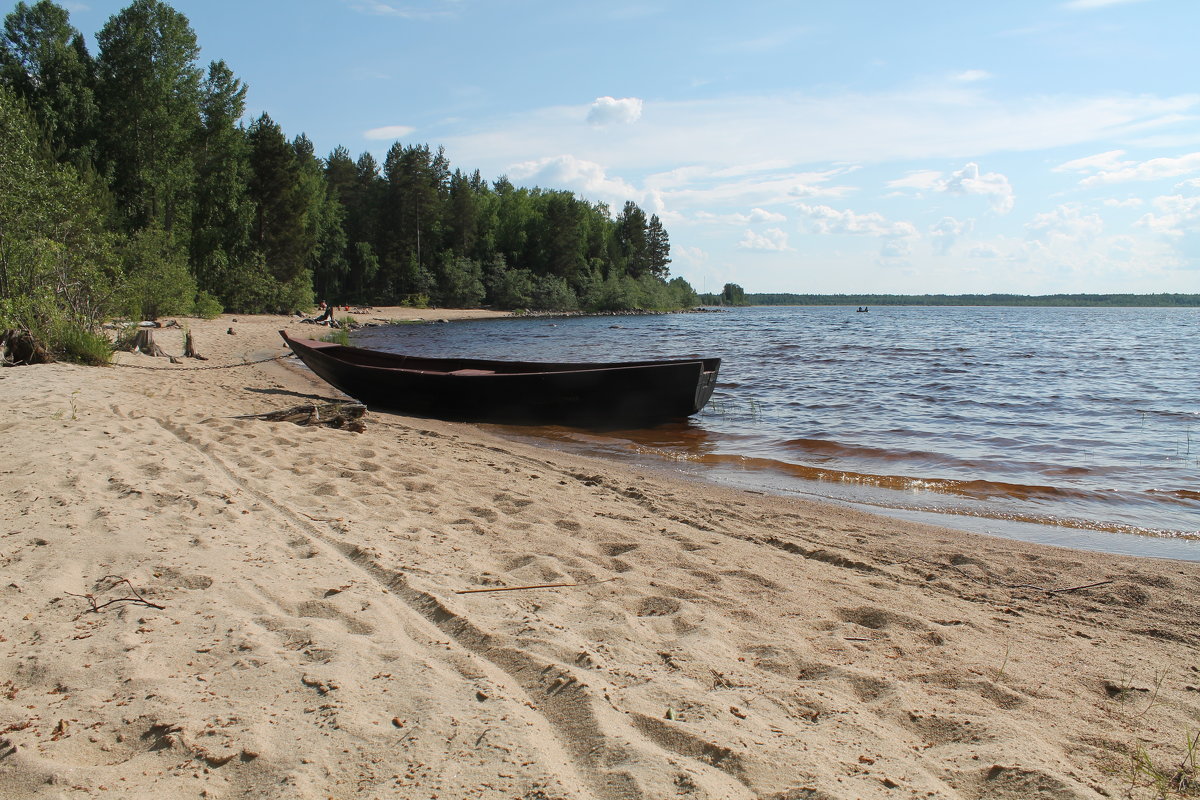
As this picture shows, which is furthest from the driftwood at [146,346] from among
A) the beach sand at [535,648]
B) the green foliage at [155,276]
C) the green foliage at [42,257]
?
the beach sand at [535,648]

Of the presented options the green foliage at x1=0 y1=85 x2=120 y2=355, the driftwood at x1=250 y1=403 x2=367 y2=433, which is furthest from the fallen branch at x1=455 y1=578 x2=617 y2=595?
the green foliage at x1=0 y1=85 x2=120 y2=355

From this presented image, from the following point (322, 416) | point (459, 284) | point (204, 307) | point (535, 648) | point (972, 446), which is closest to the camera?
point (535, 648)

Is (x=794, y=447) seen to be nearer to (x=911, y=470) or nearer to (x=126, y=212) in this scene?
(x=911, y=470)

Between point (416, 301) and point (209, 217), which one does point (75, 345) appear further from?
point (416, 301)

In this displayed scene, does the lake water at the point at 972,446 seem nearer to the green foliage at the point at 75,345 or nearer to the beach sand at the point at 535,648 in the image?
the beach sand at the point at 535,648

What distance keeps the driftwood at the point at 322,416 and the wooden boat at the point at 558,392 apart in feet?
7.32

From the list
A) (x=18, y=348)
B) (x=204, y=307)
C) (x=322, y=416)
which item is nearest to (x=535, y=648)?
(x=322, y=416)

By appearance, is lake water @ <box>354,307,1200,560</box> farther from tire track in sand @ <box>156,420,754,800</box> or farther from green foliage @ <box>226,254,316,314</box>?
green foliage @ <box>226,254,316,314</box>

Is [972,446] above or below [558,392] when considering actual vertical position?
below

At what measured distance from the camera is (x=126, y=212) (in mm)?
31922

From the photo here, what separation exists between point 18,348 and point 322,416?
19.3 ft

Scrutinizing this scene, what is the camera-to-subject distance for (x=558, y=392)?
10.6 meters

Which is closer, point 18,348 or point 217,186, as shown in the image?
point 18,348

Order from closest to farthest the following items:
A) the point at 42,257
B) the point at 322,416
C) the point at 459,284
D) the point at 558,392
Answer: the point at 322,416
the point at 558,392
the point at 42,257
the point at 459,284
